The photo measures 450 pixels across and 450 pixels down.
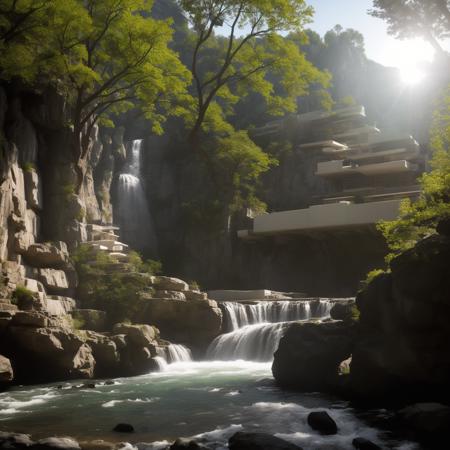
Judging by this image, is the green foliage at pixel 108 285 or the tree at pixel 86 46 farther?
the tree at pixel 86 46

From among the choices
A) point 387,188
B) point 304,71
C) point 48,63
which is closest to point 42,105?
point 48,63

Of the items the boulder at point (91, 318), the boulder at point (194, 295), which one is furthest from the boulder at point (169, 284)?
the boulder at point (91, 318)

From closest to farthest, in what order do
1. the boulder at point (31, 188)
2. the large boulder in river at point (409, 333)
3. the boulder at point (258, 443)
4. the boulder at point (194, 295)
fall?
the boulder at point (258, 443) < the large boulder in river at point (409, 333) < the boulder at point (194, 295) < the boulder at point (31, 188)

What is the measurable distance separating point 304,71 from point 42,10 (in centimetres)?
1305

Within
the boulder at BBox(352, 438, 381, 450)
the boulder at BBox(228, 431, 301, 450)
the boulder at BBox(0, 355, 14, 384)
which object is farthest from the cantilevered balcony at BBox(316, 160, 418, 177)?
the boulder at BBox(228, 431, 301, 450)

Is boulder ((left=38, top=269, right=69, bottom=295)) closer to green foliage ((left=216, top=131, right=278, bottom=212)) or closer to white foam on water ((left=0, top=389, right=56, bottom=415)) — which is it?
white foam on water ((left=0, top=389, right=56, bottom=415))

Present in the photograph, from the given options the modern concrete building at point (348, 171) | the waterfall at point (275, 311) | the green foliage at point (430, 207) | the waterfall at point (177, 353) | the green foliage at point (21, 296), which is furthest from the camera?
the modern concrete building at point (348, 171)

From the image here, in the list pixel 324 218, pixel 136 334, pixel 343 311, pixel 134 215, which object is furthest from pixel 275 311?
pixel 134 215

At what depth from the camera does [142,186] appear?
39.7 meters

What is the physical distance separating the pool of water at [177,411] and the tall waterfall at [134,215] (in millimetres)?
20132

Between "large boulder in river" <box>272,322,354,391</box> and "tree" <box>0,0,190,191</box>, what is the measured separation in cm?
1425

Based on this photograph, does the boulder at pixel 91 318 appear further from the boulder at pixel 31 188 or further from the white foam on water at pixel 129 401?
the white foam on water at pixel 129 401

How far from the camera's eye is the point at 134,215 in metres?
37.6

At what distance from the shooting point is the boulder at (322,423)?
10.2m
